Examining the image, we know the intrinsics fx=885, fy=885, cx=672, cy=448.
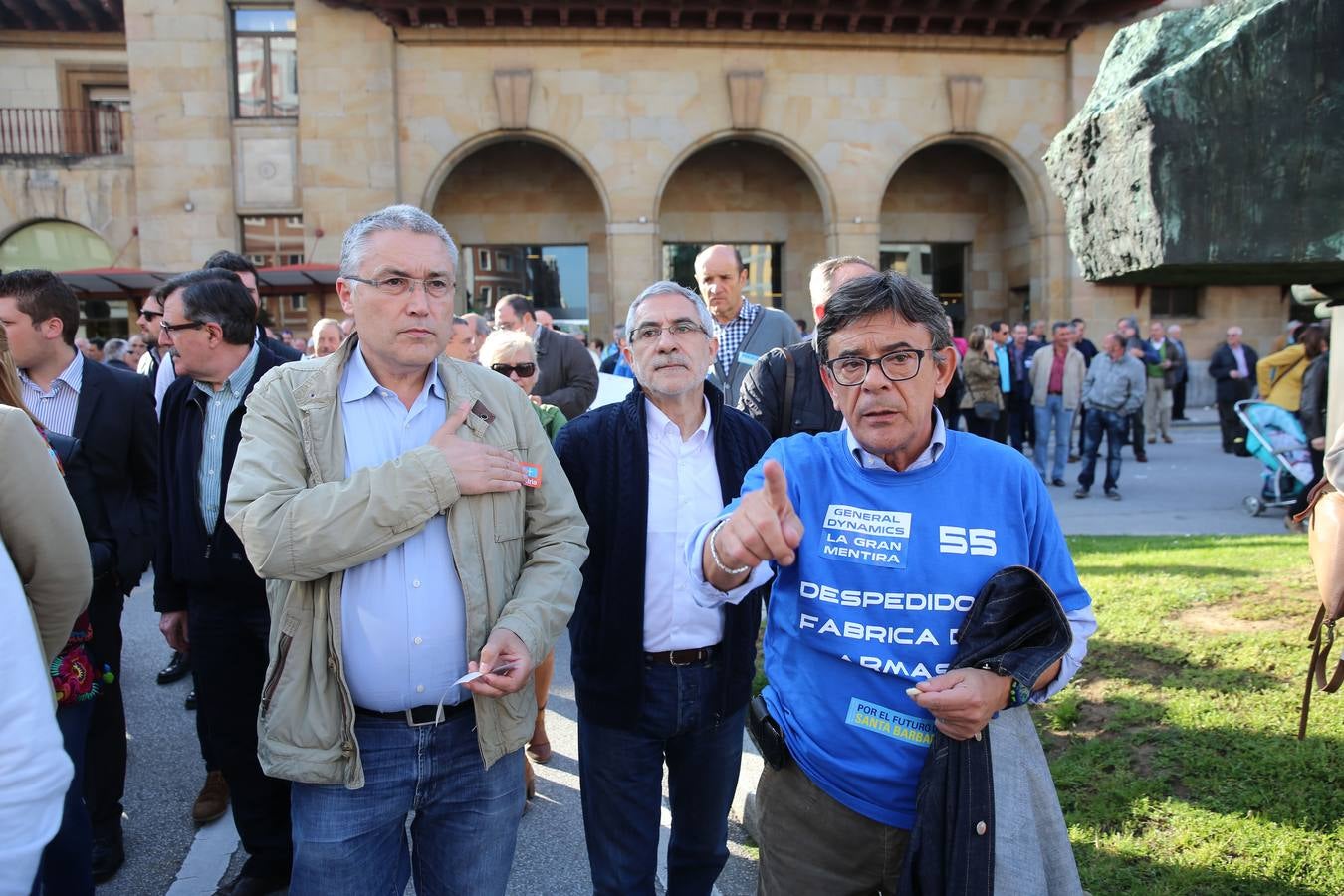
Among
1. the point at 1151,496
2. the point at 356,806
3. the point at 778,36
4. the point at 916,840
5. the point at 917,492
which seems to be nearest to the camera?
the point at 916,840

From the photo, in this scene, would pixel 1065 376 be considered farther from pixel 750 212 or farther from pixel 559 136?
pixel 559 136

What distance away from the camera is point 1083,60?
18.5 metres

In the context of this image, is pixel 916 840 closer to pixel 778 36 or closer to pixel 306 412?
pixel 306 412

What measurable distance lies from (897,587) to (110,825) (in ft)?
11.1

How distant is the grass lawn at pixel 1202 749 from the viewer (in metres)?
2.99

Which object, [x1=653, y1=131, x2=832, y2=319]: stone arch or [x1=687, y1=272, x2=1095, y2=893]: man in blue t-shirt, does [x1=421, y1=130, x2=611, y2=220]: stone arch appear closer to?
[x1=653, y1=131, x2=832, y2=319]: stone arch

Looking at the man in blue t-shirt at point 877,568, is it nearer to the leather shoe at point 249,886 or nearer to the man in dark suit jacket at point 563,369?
the leather shoe at point 249,886

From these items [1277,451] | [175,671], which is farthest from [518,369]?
[1277,451]

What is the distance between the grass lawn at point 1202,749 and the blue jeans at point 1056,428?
682 cm

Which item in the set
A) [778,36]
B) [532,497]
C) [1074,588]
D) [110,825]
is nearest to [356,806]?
[532,497]

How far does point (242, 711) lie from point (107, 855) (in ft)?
2.98

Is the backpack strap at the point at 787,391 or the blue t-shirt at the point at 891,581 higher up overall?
the backpack strap at the point at 787,391

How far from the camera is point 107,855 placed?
137 inches

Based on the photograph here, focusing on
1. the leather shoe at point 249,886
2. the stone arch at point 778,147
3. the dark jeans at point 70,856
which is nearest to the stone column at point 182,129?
the stone arch at point 778,147
